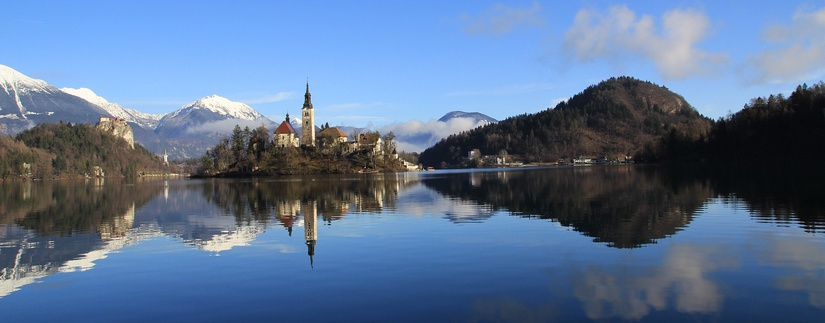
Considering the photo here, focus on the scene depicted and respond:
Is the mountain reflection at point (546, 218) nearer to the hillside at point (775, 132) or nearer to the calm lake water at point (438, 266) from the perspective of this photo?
the calm lake water at point (438, 266)

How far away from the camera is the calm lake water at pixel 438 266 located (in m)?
15.5

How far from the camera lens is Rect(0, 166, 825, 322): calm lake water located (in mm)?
15500

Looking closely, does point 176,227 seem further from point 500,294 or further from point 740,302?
point 740,302

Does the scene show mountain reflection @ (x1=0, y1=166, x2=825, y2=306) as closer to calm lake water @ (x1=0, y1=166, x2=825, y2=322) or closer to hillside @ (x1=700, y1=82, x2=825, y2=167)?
calm lake water @ (x1=0, y1=166, x2=825, y2=322)

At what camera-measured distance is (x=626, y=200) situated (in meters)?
44.7

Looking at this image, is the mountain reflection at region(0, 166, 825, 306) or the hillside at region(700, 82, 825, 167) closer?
the mountain reflection at region(0, 166, 825, 306)

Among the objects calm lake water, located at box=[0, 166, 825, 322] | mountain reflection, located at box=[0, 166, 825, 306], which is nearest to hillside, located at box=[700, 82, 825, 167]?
mountain reflection, located at box=[0, 166, 825, 306]

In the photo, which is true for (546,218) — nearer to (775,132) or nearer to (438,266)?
(438,266)

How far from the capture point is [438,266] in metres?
21.3

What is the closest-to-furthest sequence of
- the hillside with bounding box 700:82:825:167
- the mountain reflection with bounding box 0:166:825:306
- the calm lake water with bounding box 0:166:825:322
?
the calm lake water with bounding box 0:166:825:322 < the mountain reflection with bounding box 0:166:825:306 < the hillside with bounding box 700:82:825:167

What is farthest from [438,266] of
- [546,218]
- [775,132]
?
[775,132]

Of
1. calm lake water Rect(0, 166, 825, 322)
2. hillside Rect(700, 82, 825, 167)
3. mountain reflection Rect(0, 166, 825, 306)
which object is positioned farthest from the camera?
hillside Rect(700, 82, 825, 167)

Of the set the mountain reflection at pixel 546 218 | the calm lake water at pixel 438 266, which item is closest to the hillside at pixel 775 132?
the mountain reflection at pixel 546 218

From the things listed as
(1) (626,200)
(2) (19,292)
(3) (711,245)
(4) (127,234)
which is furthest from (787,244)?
(4) (127,234)
